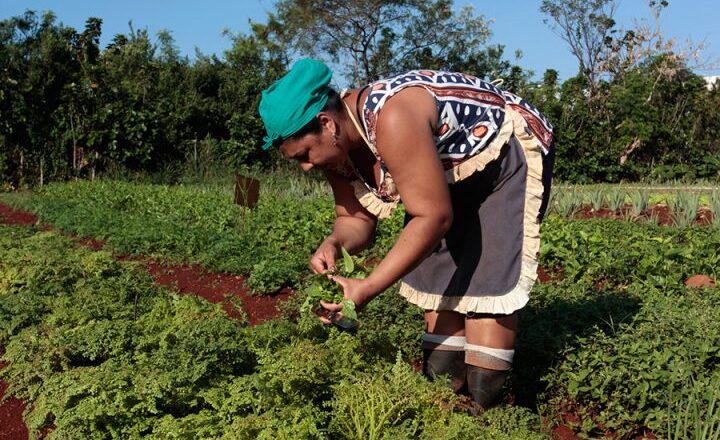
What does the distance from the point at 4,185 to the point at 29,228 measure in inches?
299

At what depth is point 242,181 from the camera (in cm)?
643

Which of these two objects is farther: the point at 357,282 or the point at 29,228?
the point at 29,228

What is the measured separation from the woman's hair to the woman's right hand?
1.82ft

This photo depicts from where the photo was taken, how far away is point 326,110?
229 centimetres

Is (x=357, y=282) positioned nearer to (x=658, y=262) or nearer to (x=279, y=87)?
(x=279, y=87)

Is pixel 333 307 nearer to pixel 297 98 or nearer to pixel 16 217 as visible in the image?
pixel 297 98

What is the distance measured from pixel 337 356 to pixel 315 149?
0.82 meters

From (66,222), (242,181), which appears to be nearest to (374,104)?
(242,181)

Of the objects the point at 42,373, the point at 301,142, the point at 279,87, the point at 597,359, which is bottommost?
the point at 42,373

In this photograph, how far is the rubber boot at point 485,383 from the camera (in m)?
2.67

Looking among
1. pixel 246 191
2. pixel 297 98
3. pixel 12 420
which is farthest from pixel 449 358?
pixel 246 191

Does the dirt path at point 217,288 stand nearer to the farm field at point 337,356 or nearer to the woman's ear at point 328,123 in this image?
the farm field at point 337,356

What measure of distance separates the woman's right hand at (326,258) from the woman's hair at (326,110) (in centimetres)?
55

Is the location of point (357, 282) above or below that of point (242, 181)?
below
